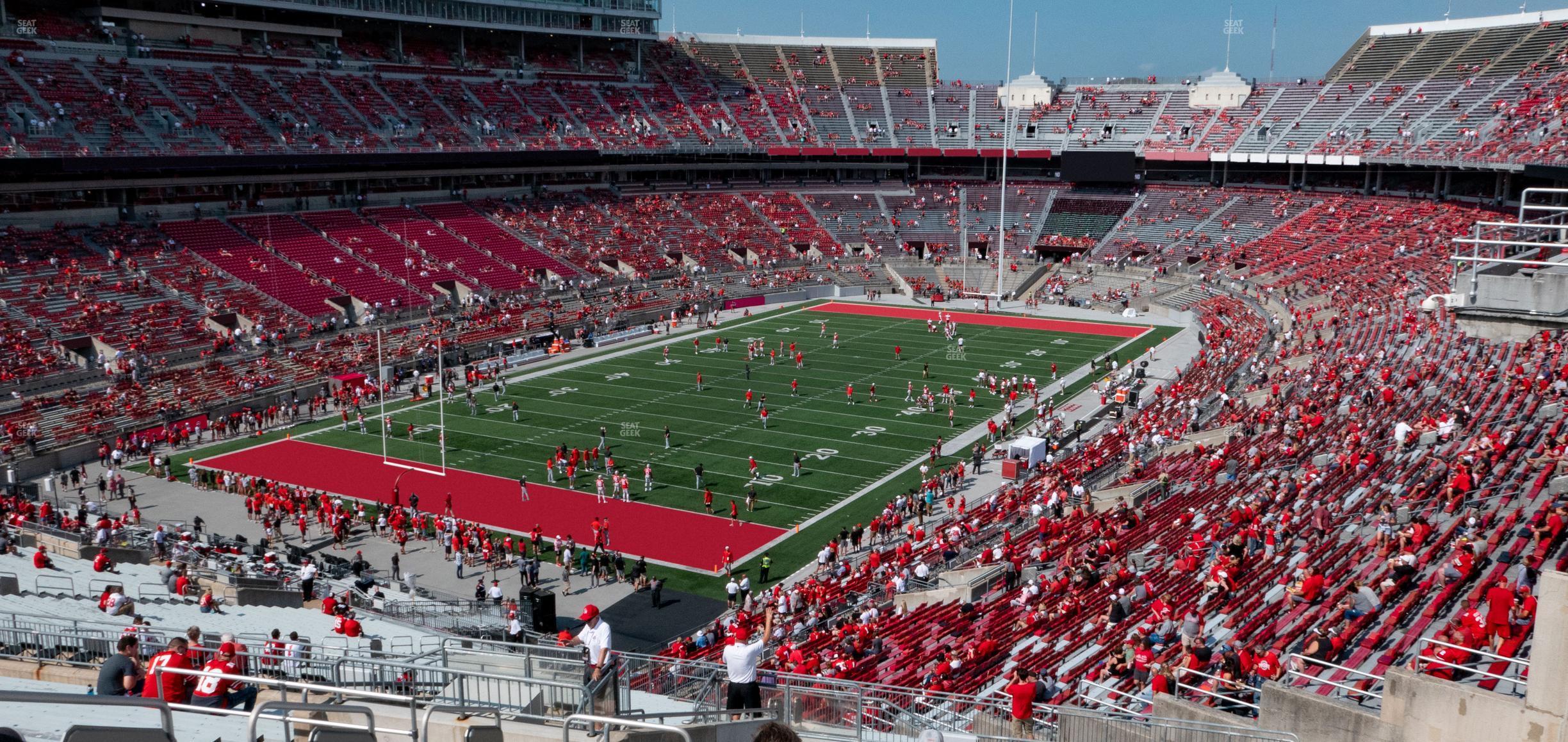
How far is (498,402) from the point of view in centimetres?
3606

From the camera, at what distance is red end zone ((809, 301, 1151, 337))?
47469 mm

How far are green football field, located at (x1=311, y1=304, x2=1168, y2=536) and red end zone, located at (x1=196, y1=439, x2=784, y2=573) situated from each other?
0.65m

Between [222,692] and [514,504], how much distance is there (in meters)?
18.6

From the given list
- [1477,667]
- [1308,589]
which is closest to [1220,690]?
[1477,667]

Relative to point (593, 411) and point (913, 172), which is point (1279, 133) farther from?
point (593, 411)

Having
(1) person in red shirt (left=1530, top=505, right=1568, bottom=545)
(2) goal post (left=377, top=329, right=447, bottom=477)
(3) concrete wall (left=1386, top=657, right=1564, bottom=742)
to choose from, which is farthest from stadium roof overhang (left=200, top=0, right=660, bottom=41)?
(3) concrete wall (left=1386, top=657, right=1564, bottom=742)

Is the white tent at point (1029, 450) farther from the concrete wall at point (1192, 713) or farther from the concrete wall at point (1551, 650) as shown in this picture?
the concrete wall at point (1551, 650)

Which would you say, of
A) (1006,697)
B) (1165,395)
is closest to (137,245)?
(1165,395)

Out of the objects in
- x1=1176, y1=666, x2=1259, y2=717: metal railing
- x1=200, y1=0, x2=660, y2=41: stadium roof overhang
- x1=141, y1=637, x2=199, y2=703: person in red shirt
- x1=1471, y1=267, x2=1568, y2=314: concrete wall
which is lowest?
x1=1176, y1=666, x2=1259, y2=717: metal railing

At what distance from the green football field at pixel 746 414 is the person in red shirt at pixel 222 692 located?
1662 centimetres

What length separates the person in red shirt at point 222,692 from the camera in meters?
7.52

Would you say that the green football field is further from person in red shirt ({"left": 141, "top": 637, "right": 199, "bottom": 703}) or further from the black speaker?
person in red shirt ({"left": 141, "top": 637, "right": 199, "bottom": 703})

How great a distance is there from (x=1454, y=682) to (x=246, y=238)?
45056mm

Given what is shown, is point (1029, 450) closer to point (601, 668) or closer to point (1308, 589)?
point (1308, 589)
